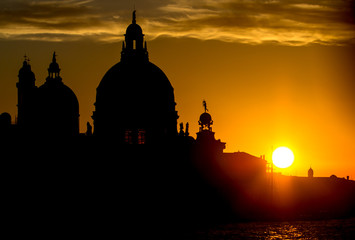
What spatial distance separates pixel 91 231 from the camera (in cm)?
6594

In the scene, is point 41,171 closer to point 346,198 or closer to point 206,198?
point 206,198

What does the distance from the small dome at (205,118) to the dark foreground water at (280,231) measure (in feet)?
58.6

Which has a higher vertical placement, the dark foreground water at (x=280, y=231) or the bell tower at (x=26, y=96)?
the bell tower at (x=26, y=96)

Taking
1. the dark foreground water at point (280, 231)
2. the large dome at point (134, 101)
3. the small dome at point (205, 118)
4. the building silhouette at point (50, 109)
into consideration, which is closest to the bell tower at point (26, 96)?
the building silhouette at point (50, 109)

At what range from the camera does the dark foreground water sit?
64.8 meters

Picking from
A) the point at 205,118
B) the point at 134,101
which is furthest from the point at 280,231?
the point at 205,118

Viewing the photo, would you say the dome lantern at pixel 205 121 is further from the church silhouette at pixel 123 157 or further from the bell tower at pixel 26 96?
the bell tower at pixel 26 96

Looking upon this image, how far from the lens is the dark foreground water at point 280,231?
64.8 m

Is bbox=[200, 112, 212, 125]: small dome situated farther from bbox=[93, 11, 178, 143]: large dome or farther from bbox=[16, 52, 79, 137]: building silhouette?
bbox=[16, 52, 79, 137]: building silhouette

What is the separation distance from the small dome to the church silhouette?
0.36 feet

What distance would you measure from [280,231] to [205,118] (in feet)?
89.8

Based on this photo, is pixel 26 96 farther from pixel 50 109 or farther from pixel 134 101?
pixel 134 101

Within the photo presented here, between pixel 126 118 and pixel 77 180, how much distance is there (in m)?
9.03

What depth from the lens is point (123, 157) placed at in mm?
86500
